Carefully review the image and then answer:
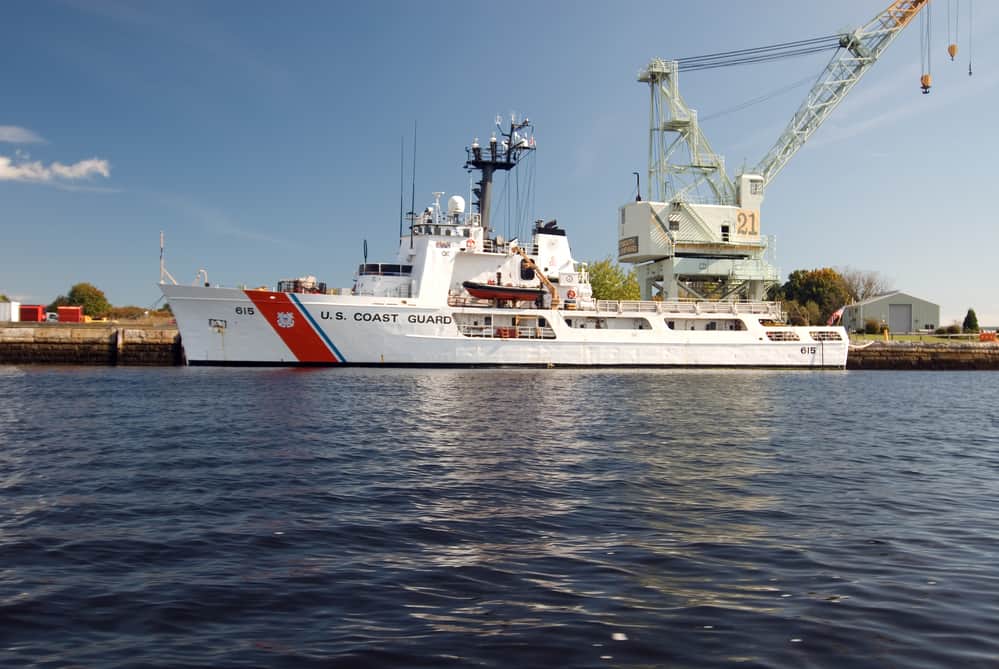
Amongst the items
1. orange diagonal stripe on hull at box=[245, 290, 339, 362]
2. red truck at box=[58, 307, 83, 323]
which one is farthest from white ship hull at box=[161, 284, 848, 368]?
red truck at box=[58, 307, 83, 323]

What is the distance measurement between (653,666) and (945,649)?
210cm

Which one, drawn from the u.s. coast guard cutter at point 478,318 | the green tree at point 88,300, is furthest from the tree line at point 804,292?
the green tree at point 88,300

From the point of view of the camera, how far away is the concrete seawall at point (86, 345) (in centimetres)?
3738

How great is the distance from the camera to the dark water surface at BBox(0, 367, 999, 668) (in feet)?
15.9

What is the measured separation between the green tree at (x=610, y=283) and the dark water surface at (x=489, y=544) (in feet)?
158

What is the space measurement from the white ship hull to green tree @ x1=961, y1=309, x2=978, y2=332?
132 feet

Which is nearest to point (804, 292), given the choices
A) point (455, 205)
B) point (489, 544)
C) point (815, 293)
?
point (815, 293)

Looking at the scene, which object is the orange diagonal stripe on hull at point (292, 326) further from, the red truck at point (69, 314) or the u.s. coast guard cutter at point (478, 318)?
the red truck at point (69, 314)

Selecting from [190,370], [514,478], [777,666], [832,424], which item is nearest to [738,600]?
[777,666]

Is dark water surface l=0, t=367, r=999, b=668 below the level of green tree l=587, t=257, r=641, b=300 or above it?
below

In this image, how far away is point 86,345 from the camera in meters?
37.7

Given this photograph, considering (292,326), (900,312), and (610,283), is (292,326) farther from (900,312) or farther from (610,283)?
(900,312)

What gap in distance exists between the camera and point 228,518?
7852mm

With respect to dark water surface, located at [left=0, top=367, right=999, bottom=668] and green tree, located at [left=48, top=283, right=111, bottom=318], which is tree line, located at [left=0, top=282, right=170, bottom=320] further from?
dark water surface, located at [left=0, top=367, right=999, bottom=668]
